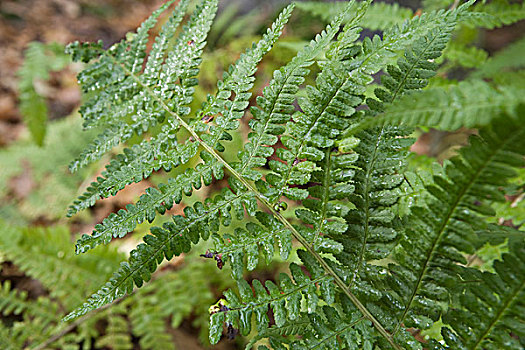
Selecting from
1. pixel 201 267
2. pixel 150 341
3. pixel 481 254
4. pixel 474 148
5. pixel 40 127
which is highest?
pixel 40 127

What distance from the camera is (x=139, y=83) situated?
121cm

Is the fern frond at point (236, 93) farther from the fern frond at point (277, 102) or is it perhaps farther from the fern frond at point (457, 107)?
the fern frond at point (457, 107)

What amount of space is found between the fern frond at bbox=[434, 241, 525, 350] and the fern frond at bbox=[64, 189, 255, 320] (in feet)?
1.68

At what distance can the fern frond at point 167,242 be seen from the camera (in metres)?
0.91

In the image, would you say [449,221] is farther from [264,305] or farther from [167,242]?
[167,242]

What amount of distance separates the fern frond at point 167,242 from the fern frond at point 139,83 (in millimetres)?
305

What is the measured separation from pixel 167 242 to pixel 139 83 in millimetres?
555

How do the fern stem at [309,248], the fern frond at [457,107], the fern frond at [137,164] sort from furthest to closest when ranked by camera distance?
1. the fern frond at [137,164]
2. the fern stem at [309,248]
3. the fern frond at [457,107]

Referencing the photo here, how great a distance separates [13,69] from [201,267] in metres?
4.20

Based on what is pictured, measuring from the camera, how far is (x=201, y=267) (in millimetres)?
2227

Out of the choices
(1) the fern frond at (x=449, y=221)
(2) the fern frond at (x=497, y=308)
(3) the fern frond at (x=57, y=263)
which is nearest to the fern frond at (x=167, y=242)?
(1) the fern frond at (x=449, y=221)

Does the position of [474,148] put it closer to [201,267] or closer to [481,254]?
[481,254]

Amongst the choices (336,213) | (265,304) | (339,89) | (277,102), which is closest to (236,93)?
(277,102)

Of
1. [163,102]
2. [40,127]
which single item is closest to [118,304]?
[40,127]
